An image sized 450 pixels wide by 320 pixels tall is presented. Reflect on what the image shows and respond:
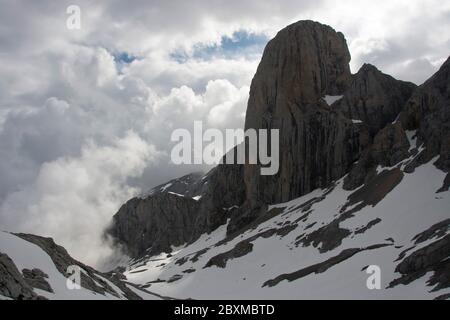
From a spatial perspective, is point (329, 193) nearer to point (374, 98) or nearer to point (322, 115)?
point (322, 115)

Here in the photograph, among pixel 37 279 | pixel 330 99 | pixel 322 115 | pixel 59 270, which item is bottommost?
pixel 37 279

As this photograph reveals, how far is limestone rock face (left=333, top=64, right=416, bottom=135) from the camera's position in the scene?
105938mm

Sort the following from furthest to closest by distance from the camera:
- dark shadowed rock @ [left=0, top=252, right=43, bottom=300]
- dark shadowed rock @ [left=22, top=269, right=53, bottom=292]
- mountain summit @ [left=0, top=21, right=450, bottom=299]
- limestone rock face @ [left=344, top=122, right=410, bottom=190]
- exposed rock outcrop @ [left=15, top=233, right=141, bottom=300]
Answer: limestone rock face @ [left=344, top=122, right=410, bottom=190] < mountain summit @ [left=0, top=21, right=450, bottom=299] < exposed rock outcrop @ [left=15, top=233, right=141, bottom=300] < dark shadowed rock @ [left=22, top=269, right=53, bottom=292] < dark shadowed rock @ [left=0, top=252, right=43, bottom=300]

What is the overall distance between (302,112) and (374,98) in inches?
710

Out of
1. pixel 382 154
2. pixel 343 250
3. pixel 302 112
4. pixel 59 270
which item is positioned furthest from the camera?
pixel 302 112

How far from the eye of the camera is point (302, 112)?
117500 mm

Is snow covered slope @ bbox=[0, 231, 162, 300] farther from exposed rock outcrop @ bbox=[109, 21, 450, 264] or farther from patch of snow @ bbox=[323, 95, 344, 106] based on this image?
patch of snow @ bbox=[323, 95, 344, 106]

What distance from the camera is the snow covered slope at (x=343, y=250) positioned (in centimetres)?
4028

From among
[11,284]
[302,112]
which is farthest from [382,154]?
[11,284]

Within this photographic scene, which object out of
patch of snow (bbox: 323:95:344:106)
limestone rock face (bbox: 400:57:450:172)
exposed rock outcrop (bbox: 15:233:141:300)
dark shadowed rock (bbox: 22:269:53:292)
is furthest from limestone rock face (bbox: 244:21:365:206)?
dark shadowed rock (bbox: 22:269:53:292)

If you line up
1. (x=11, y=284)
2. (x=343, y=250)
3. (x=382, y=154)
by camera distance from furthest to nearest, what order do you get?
1. (x=382, y=154)
2. (x=343, y=250)
3. (x=11, y=284)

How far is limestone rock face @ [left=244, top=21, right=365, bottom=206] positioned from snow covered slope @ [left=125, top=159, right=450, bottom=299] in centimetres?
862
